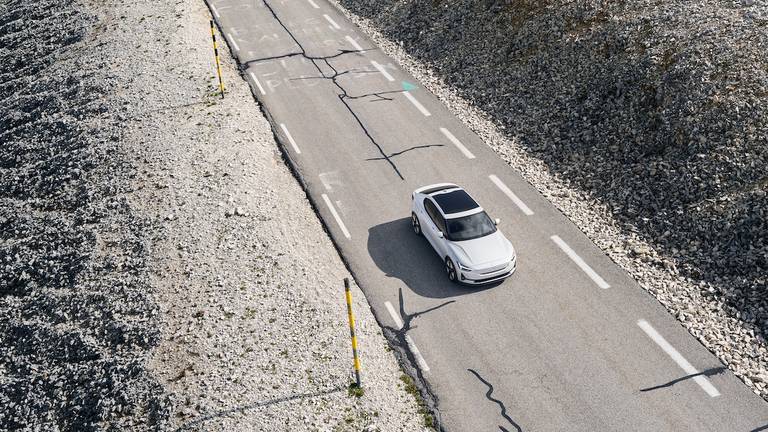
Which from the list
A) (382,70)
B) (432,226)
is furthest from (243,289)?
(382,70)

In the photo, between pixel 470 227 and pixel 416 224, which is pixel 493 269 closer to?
pixel 470 227

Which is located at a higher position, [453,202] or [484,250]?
[453,202]

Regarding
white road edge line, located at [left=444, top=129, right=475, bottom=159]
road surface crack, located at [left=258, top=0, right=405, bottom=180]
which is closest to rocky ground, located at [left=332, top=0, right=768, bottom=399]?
white road edge line, located at [left=444, top=129, right=475, bottom=159]

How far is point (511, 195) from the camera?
62.7 ft

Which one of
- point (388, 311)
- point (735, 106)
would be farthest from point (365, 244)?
point (735, 106)

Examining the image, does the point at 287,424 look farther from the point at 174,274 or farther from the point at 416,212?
the point at 416,212

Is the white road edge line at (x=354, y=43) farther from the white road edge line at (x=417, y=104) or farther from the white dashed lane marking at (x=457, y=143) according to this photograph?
the white dashed lane marking at (x=457, y=143)

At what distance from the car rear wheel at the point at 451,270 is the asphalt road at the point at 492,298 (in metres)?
0.31

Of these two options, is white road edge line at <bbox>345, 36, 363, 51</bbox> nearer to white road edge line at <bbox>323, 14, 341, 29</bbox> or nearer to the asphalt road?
white road edge line at <bbox>323, 14, 341, 29</bbox>

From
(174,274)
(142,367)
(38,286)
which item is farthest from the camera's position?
(38,286)

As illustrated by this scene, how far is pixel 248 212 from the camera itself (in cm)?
1834

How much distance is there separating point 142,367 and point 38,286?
5.46 metres

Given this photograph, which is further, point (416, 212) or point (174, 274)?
point (416, 212)

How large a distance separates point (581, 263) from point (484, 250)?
2.59 metres
